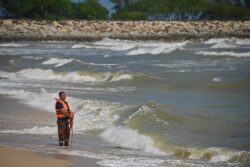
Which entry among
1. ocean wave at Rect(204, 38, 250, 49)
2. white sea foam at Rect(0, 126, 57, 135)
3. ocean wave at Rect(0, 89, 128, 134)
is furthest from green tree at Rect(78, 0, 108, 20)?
white sea foam at Rect(0, 126, 57, 135)

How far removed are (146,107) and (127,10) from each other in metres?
80.6

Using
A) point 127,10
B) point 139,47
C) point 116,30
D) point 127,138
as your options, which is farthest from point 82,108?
point 127,10

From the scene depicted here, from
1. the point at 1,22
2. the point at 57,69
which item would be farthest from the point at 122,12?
the point at 57,69

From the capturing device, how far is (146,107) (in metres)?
17.0

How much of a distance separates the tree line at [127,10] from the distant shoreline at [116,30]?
1171 cm

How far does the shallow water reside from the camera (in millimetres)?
12683

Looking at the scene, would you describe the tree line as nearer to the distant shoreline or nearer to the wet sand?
the distant shoreline

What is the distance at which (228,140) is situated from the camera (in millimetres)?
13711

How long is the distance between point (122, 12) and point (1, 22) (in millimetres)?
28443

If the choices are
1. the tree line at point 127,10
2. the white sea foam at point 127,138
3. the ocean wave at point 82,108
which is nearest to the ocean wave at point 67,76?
the ocean wave at point 82,108

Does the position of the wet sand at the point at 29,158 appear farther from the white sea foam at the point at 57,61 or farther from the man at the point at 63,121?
the white sea foam at the point at 57,61

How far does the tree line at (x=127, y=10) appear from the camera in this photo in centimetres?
8100

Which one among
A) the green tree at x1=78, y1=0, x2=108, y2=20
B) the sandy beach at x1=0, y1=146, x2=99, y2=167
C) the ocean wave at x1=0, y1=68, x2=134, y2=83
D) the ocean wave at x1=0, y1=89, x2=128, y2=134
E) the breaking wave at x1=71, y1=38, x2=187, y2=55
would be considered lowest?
the sandy beach at x1=0, y1=146, x2=99, y2=167

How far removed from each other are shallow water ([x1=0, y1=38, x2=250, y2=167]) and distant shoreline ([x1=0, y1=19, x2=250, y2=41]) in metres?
25.1
